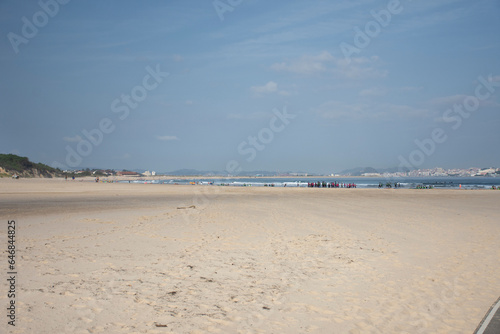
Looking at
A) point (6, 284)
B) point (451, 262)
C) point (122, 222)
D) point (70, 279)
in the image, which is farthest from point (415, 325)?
point (122, 222)

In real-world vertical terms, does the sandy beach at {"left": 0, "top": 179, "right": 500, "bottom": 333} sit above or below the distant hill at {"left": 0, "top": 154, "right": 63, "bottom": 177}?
below

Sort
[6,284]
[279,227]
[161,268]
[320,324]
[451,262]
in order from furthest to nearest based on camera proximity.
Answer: [279,227] → [451,262] → [161,268] → [6,284] → [320,324]

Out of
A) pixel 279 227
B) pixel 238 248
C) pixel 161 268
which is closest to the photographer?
pixel 161 268

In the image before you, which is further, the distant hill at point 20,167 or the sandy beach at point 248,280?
the distant hill at point 20,167

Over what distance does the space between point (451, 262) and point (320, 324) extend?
510 cm

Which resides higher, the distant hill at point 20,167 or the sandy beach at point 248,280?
the distant hill at point 20,167

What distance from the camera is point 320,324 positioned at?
15.2 feet

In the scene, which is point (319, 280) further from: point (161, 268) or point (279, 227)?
point (279, 227)

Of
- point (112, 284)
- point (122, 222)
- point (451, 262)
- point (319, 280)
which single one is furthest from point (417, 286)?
point (122, 222)

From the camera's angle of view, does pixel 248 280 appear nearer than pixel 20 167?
Yes

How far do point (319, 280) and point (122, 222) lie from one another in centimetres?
958

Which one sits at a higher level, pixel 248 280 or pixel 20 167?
pixel 20 167

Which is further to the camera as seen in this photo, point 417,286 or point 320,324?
point 417,286

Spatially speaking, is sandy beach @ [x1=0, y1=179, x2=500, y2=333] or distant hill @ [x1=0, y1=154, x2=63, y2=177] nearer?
sandy beach @ [x1=0, y1=179, x2=500, y2=333]
